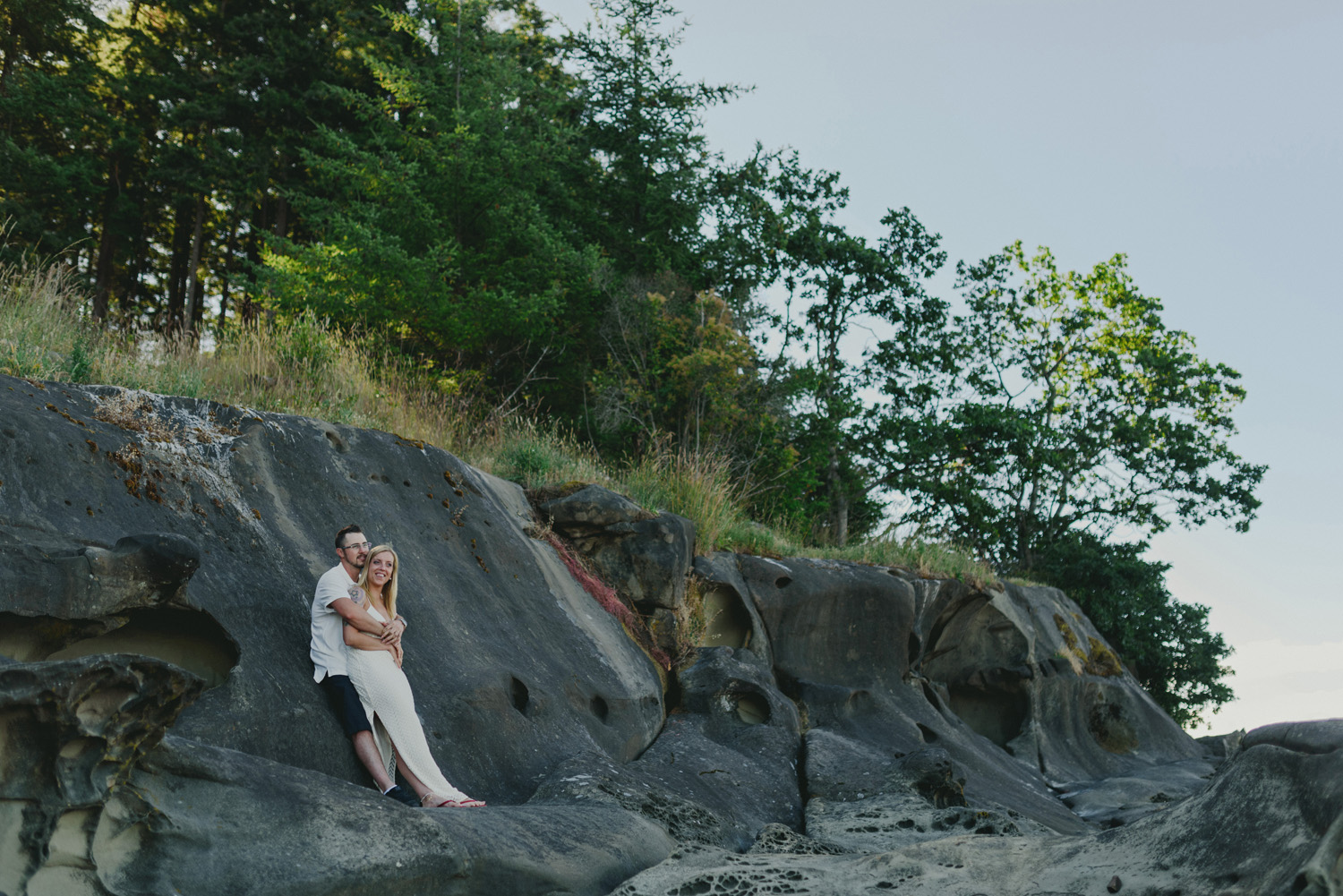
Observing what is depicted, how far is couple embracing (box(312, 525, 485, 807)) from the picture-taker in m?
6.44

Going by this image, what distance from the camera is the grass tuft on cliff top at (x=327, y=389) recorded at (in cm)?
873

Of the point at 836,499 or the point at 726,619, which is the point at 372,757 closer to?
the point at 726,619

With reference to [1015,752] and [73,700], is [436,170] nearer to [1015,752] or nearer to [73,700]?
[1015,752]

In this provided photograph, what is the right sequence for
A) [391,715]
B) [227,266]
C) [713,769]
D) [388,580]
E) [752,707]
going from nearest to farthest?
[391,715]
[388,580]
[713,769]
[752,707]
[227,266]

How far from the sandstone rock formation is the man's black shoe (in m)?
0.28

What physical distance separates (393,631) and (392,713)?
1.72 ft

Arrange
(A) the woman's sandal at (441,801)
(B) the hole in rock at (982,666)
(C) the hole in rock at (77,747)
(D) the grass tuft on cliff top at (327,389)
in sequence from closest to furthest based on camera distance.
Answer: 1. (C) the hole in rock at (77,747)
2. (A) the woman's sandal at (441,801)
3. (D) the grass tuft on cliff top at (327,389)
4. (B) the hole in rock at (982,666)

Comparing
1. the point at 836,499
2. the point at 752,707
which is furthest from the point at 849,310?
the point at 752,707

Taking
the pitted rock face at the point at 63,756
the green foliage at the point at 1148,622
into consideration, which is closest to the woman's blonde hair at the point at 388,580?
the pitted rock face at the point at 63,756

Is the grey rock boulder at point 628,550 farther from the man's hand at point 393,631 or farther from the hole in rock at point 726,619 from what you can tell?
the man's hand at point 393,631

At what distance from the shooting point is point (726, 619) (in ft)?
39.7

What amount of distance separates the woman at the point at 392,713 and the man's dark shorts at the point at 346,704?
4cm

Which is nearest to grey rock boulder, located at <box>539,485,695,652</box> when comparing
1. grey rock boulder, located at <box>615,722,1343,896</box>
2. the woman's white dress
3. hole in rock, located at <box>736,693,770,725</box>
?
hole in rock, located at <box>736,693,770,725</box>

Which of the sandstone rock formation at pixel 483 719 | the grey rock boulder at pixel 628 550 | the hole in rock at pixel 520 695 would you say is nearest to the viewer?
the sandstone rock formation at pixel 483 719
